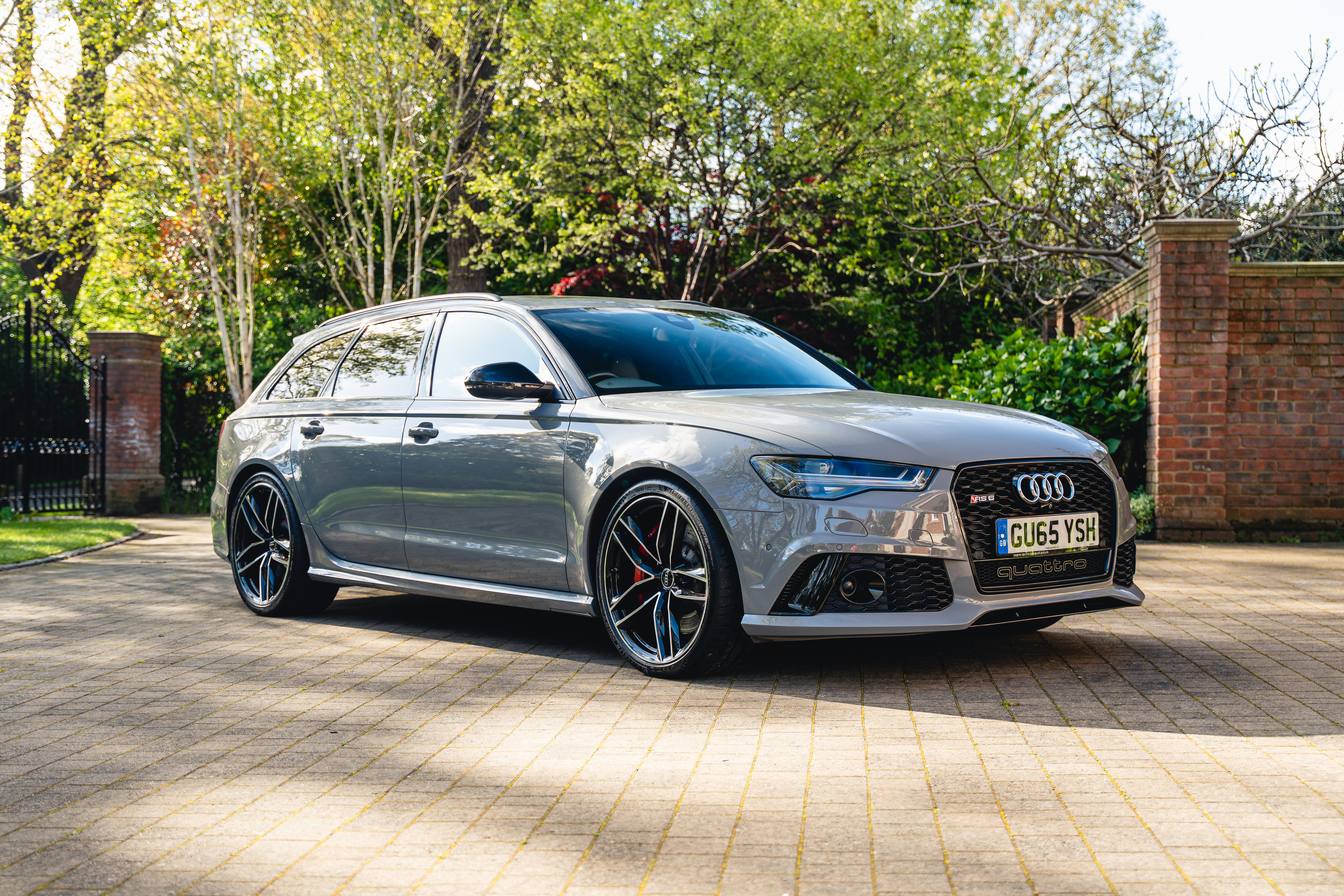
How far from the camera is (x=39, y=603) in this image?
8.16m

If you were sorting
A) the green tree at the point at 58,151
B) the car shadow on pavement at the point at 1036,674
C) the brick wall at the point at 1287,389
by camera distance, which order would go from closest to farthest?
the car shadow on pavement at the point at 1036,674
the brick wall at the point at 1287,389
the green tree at the point at 58,151

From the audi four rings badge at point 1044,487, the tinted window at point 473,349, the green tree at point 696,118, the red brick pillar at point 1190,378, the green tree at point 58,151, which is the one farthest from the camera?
the green tree at point 58,151

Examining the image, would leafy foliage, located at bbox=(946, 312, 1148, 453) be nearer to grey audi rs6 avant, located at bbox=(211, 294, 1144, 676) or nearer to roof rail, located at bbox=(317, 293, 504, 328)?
grey audi rs6 avant, located at bbox=(211, 294, 1144, 676)

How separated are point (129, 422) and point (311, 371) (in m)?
10.4

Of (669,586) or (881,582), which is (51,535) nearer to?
(669,586)

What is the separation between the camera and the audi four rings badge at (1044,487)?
17.0 feet

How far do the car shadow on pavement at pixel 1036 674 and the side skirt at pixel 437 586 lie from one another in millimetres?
310

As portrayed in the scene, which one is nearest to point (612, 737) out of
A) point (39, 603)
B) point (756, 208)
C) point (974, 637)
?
point (974, 637)

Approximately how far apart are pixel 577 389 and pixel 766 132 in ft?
34.5

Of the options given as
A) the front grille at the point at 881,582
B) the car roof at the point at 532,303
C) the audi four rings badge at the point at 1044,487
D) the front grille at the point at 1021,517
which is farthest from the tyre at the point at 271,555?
the audi four rings badge at the point at 1044,487

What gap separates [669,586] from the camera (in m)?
5.38

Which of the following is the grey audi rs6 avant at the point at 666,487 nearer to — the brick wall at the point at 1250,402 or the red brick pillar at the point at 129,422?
the brick wall at the point at 1250,402

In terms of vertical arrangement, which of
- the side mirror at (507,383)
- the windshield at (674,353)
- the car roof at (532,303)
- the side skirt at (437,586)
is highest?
the car roof at (532,303)

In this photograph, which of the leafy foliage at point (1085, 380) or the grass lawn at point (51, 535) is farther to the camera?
the leafy foliage at point (1085, 380)
